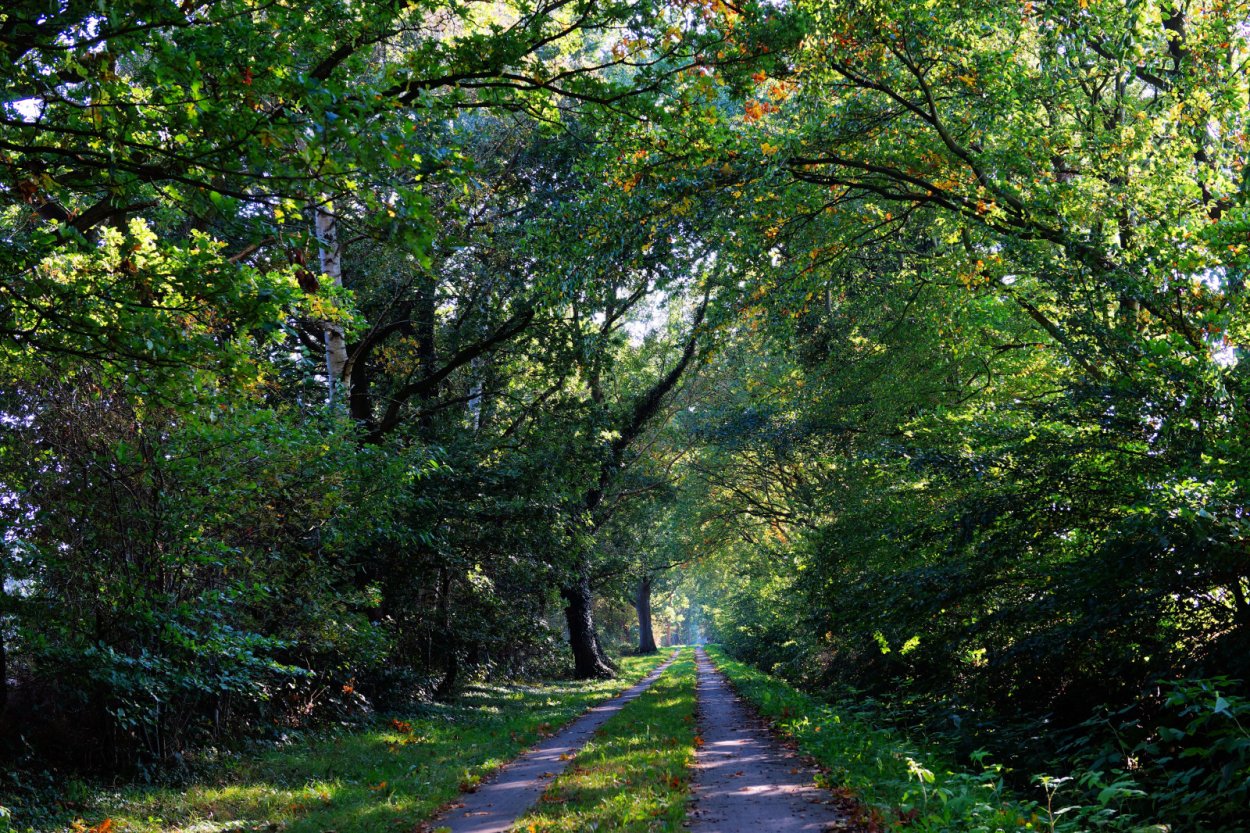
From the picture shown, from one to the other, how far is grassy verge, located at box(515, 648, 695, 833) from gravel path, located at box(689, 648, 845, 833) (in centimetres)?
22

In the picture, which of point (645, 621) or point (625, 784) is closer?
point (625, 784)

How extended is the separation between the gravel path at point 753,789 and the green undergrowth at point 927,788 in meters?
0.29

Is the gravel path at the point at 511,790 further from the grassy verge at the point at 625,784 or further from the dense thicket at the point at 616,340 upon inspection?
the dense thicket at the point at 616,340

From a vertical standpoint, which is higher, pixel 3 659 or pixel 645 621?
pixel 3 659

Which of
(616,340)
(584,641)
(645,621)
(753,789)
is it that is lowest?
(645,621)

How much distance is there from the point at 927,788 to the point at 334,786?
5786mm

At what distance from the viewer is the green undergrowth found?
15.4 ft

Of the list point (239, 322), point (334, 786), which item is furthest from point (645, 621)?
point (239, 322)

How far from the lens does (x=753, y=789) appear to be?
24.6ft

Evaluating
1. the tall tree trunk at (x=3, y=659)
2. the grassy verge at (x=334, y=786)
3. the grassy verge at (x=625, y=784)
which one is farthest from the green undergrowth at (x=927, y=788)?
the tall tree trunk at (x=3, y=659)

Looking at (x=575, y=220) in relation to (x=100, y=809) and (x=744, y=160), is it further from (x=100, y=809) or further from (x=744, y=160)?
A: (x=100, y=809)

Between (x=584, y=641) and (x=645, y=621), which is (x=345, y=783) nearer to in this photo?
(x=584, y=641)

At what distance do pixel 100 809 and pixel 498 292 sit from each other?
11.5 meters

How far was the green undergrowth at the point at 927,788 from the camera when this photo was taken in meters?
4.69
